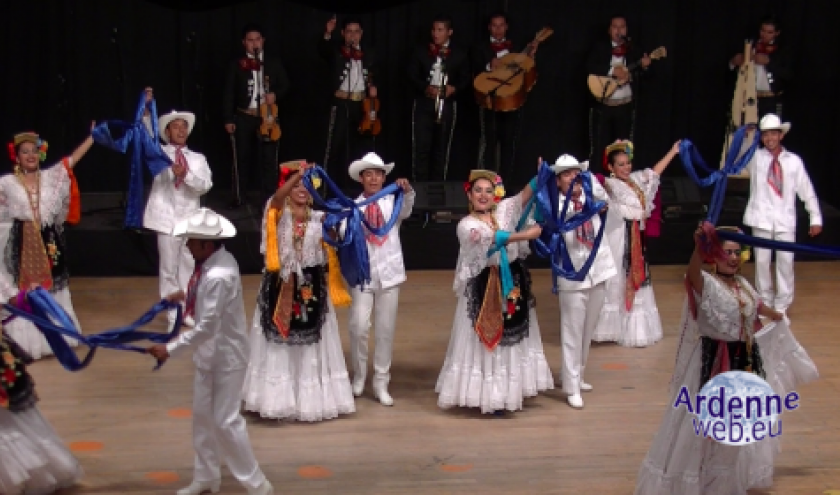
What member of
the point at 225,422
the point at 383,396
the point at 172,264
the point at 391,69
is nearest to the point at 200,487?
the point at 225,422

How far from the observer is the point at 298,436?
735 cm

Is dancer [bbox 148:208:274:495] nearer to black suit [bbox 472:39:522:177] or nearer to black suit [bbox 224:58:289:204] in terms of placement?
black suit [bbox 224:58:289:204]

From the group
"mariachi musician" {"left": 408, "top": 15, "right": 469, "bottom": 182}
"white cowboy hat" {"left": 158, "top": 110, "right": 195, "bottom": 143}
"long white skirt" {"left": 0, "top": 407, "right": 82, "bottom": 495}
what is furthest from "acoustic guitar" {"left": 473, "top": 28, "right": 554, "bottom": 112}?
"long white skirt" {"left": 0, "top": 407, "right": 82, "bottom": 495}

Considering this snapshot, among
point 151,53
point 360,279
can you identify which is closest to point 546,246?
point 360,279

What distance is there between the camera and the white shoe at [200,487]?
21.5 ft

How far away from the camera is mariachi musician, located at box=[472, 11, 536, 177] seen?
11391 millimetres

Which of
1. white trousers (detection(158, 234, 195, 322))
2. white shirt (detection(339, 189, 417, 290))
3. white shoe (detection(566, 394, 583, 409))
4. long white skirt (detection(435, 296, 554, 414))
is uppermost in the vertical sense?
white shirt (detection(339, 189, 417, 290))

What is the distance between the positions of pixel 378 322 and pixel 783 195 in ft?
11.0

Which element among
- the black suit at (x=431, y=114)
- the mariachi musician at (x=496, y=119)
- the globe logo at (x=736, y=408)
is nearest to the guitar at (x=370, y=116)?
the black suit at (x=431, y=114)

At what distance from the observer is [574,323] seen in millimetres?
7863

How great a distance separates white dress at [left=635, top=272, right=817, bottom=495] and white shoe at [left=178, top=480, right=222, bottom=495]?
2141 mm

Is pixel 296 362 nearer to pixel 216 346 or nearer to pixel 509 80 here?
pixel 216 346

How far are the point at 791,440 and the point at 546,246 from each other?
1.79 meters

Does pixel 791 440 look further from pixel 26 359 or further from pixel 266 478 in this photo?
pixel 26 359
